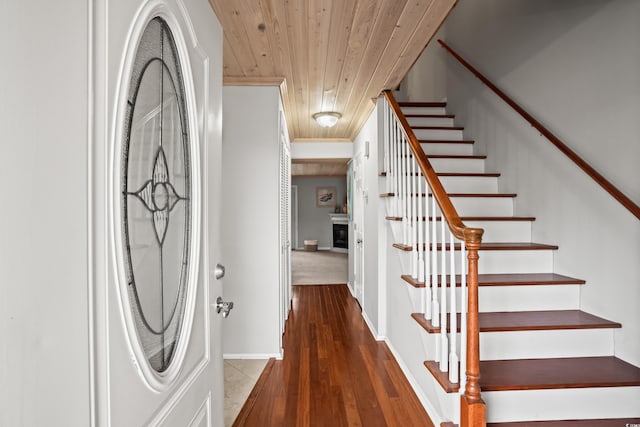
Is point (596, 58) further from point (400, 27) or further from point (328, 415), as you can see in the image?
point (328, 415)

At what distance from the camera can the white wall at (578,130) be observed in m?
1.78

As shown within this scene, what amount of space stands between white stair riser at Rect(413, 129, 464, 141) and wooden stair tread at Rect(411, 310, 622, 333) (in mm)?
2087

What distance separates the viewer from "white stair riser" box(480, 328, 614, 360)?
72.4 inches

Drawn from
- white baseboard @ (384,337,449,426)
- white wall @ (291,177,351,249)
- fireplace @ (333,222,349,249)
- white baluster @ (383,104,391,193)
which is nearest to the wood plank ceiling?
white baluster @ (383,104,391,193)

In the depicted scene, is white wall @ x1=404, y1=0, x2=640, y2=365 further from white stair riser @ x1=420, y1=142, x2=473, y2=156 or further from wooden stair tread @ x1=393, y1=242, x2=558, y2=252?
white stair riser @ x1=420, y1=142, x2=473, y2=156

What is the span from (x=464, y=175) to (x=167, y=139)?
2.66 m

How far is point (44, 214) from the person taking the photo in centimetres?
49

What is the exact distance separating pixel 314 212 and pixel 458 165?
7998 mm

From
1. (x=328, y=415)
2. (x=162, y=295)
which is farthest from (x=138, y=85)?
(x=328, y=415)

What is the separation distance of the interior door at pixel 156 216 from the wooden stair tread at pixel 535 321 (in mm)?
1371

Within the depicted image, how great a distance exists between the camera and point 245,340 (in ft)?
9.87

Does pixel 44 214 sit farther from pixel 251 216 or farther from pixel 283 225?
pixel 283 225

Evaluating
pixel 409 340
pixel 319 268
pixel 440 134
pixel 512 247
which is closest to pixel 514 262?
pixel 512 247

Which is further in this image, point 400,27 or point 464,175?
point 464,175
